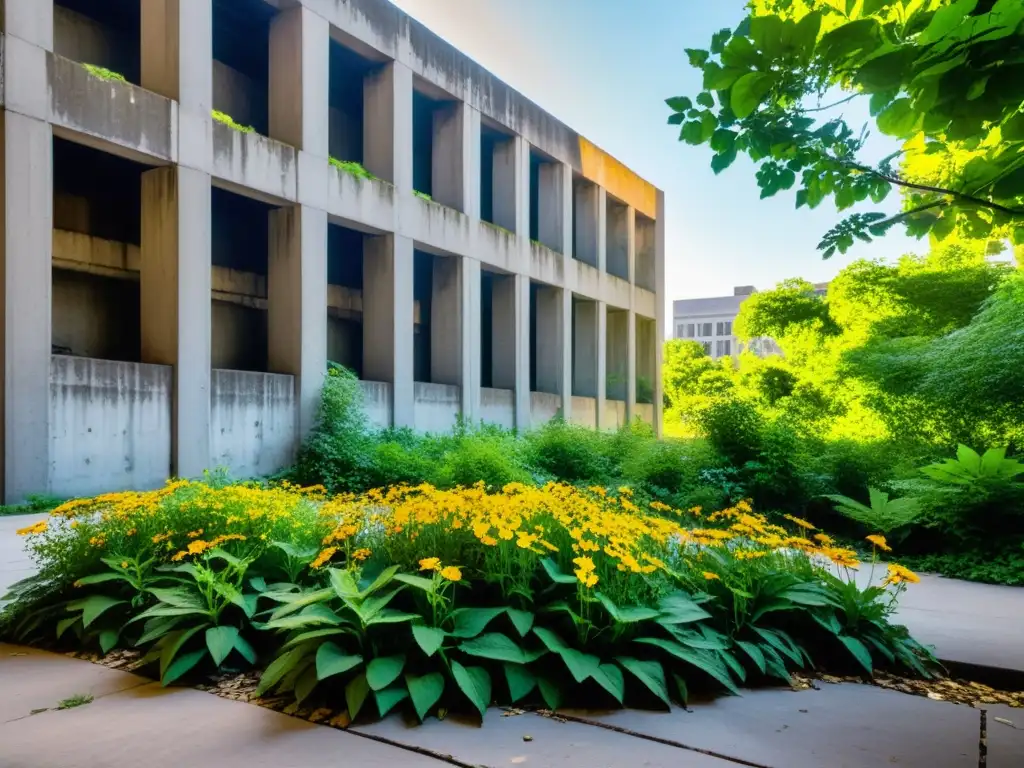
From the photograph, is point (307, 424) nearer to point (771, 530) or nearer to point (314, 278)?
point (314, 278)

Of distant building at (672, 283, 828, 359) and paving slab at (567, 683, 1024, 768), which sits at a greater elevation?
distant building at (672, 283, 828, 359)

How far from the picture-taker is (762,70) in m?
2.71

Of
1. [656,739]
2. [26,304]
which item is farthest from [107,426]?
[656,739]

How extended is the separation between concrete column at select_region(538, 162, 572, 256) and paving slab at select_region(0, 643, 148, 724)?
21.6 meters

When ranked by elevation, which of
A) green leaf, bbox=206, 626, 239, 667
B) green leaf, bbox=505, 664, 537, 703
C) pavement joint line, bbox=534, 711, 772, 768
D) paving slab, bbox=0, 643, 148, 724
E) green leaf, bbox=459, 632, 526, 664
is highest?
green leaf, bbox=459, 632, 526, 664

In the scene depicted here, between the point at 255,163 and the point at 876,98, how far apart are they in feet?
44.1

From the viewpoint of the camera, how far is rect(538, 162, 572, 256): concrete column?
24.5 metres

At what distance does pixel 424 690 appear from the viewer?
10.0ft

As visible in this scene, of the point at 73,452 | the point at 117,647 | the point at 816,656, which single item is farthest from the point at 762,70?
the point at 73,452

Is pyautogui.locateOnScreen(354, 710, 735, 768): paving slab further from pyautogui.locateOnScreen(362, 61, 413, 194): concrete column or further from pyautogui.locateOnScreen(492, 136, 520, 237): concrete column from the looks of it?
pyautogui.locateOnScreen(492, 136, 520, 237): concrete column

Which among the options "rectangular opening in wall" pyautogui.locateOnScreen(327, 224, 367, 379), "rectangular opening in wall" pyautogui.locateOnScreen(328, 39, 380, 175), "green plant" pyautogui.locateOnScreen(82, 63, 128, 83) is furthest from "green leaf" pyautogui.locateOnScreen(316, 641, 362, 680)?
"rectangular opening in wall" pyautogui.locateOnScreen(328, 39, 380, 175)

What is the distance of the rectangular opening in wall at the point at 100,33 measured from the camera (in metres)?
13.9

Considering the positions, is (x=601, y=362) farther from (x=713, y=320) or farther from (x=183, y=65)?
(x=713, y=320)

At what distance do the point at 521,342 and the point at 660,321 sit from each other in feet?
36.1
